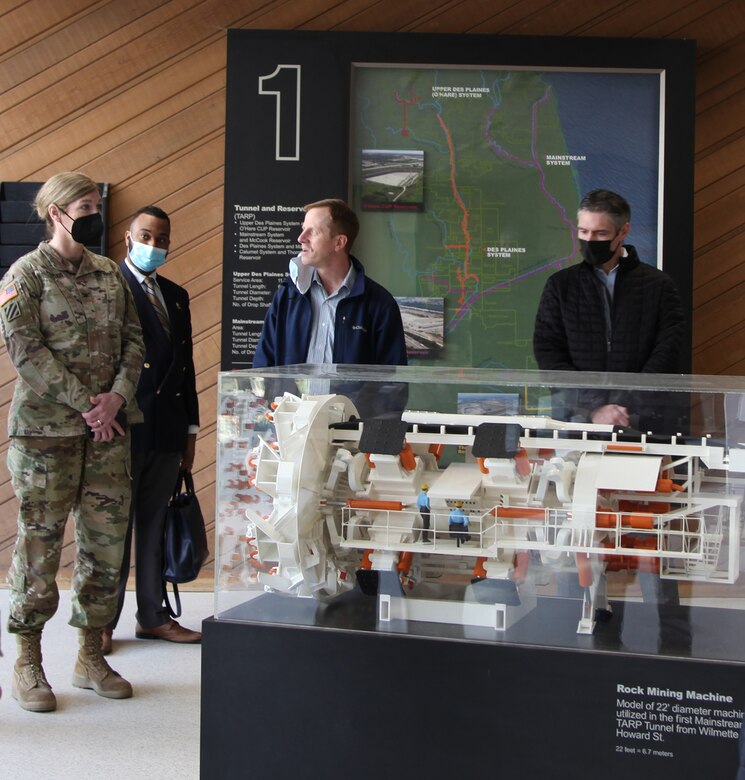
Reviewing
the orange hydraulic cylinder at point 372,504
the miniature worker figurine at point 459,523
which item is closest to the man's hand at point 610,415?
the miniature worker figurine at point 459,523

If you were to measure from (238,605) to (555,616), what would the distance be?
67 centimetres

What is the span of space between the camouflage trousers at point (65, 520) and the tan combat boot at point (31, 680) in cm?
6

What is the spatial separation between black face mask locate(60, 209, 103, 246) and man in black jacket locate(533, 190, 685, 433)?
4.80 ft

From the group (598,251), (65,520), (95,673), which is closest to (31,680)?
(95,673)

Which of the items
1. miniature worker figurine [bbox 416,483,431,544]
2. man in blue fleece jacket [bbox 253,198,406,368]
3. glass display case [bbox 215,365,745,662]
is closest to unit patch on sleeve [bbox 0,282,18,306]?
man in blue fleece jacket [bbox 253,198,406,368]

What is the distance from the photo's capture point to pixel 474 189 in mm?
4367

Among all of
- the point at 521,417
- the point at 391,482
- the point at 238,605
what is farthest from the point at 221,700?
the point at 521,417

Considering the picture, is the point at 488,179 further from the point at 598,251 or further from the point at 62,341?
the point at 62,341

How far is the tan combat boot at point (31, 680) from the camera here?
302 centimetres

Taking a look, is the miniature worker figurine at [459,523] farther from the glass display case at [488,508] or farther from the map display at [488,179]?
the map display at [488,179]

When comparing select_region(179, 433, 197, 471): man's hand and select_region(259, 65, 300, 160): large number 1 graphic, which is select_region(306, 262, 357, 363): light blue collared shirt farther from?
select_region(259, 65, 300, 160): large number 1 graphic

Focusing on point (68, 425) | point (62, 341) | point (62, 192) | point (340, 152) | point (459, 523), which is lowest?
point (459, 523)

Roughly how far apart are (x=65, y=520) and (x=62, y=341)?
1.90 ft

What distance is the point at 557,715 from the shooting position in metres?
1.87
